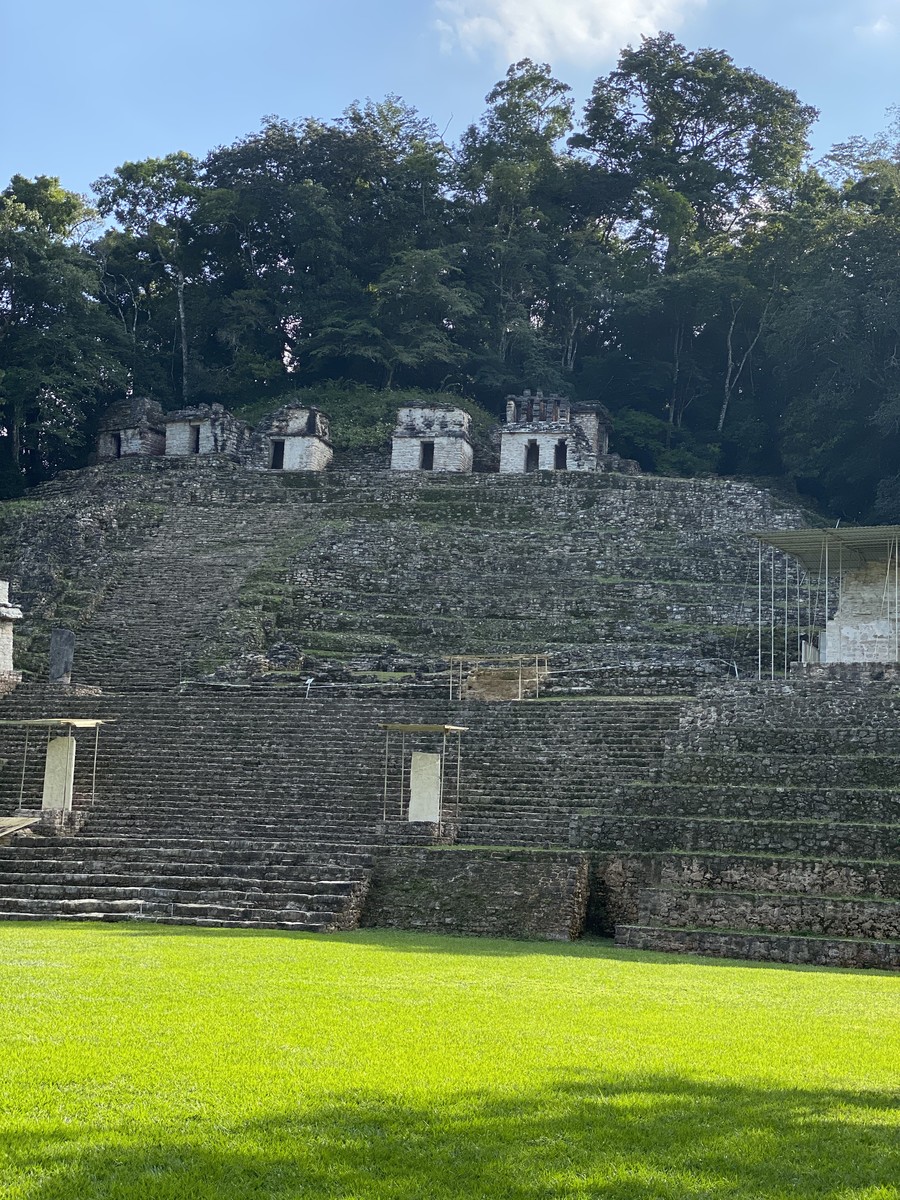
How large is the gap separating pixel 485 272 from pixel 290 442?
41.8 feet

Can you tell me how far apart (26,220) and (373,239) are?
13.2 metres

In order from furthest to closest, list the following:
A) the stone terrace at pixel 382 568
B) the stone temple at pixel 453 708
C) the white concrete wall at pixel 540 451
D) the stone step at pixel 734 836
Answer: the white concrete wall at pixel 540 451 < the stone terrace at pixel 382 568 < the stone temple at pixel 453 708 < the stone step at pixel 734 836

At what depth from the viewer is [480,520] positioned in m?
36.4

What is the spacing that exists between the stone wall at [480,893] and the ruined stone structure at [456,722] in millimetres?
36

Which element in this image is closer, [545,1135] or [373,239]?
[545,1135]

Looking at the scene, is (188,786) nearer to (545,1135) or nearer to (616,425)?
(545,1135)

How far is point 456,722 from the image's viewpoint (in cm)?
2225

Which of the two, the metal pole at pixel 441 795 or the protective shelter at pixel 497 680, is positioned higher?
the protective shelter at pixel 497 680

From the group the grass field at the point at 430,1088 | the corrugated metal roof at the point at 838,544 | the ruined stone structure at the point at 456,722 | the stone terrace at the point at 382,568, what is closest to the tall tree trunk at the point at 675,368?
the stone terrace at the point at 382,568

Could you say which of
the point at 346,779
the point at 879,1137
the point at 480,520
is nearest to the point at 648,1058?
the point at 879,1137

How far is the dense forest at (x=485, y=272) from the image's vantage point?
152 feet

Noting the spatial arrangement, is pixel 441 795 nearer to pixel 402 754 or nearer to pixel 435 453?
pixel 402 754

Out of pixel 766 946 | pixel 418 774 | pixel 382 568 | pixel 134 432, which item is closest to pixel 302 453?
pixel 134 432

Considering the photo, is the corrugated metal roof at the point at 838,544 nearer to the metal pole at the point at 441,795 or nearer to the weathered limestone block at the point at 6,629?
the metal pole at the point at 441,795
